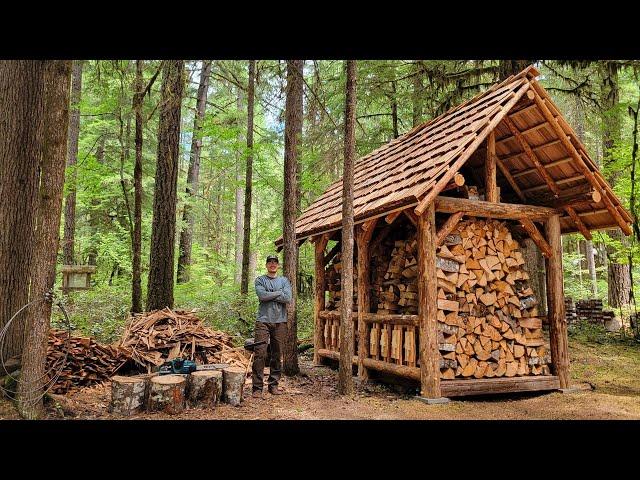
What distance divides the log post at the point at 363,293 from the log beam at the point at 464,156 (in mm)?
1879

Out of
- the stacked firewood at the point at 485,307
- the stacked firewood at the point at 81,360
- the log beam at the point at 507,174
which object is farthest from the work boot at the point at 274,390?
the log beam at the point at 507,174

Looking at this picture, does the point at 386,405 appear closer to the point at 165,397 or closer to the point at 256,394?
the point at 256,394

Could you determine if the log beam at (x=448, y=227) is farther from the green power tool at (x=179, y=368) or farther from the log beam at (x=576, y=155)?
the green power tool at (x=179, y=368)

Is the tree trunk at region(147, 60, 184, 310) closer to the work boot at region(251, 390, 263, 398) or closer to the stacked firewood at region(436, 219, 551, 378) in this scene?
the work boot at region(251, 390, 263, 398)

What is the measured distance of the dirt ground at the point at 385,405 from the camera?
5.78m

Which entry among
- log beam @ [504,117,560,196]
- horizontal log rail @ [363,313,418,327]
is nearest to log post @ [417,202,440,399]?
horizontal log rail @ [363,313,418,327]

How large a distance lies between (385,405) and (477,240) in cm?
311

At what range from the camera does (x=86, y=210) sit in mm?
17062

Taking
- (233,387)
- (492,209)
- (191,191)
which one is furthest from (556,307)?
(191,191)

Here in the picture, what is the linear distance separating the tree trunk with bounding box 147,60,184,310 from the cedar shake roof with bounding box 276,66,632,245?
312 centimetres

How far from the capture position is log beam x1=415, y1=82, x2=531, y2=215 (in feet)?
20.7

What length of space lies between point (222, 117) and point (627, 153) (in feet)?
43.6
